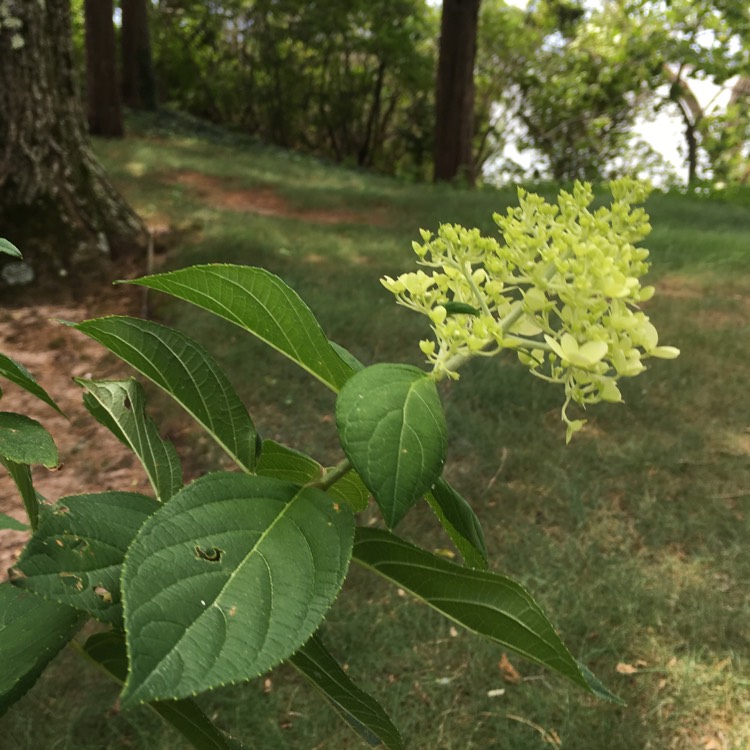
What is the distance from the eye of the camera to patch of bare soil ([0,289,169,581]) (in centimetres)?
254

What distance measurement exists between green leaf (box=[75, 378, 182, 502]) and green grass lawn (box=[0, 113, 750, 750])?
1181 mm

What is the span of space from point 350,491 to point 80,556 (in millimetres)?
313

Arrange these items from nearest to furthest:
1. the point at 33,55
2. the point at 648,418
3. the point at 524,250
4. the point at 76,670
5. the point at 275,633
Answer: the point at 275,633 → the point at 524,250 → the point at 76,670 → the point at 648,418 → the point at 33,55

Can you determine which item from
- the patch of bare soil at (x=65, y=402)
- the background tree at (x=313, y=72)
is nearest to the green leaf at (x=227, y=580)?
the patch of bare soil at (x=65, y=402)

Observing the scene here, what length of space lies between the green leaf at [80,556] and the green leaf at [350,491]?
0.78ft

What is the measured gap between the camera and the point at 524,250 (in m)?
0.73

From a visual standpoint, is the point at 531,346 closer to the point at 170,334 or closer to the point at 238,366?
the point at 170,334

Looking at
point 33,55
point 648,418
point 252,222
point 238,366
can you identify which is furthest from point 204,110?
point 648,418

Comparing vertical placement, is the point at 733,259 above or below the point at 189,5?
below

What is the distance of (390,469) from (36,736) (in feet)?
5.22

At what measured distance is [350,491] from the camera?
0.84 m

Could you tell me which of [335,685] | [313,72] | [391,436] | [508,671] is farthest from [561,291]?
[313,72]

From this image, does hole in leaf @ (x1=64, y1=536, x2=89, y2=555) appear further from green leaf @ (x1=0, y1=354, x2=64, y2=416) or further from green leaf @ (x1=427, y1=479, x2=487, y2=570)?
green leaf @ (x1=427, y1=479, x2=487, y2=570)

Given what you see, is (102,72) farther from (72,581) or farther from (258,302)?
(72,581)
